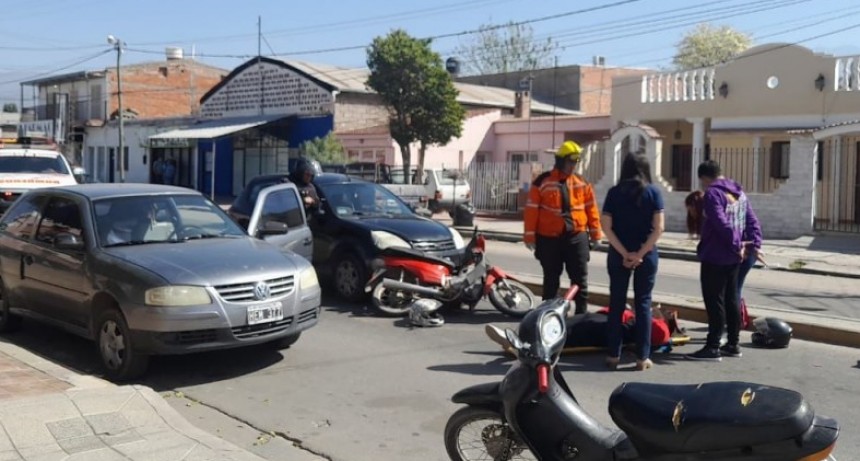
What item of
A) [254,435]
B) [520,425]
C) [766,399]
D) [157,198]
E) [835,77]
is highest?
[835,77]

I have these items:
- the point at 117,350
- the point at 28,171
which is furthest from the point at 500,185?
the point at 117,350

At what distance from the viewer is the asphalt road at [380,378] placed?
600 cm

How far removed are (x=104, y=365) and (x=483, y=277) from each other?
395 centimetres

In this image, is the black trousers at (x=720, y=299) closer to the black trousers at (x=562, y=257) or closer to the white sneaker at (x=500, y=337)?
the black trousers at (x=562, y=257)

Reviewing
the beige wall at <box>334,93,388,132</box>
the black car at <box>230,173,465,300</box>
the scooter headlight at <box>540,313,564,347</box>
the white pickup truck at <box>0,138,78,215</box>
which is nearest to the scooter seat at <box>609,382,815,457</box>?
the scooter headlight at <box>540,313,564,347</box>

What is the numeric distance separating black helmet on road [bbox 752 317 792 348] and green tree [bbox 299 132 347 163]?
88.0 feet

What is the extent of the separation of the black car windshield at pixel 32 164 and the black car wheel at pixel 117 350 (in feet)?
42.4

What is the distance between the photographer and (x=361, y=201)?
11.7 metres

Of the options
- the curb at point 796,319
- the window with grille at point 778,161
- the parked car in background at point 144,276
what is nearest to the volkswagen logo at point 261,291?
the parked car in background at point 144,276

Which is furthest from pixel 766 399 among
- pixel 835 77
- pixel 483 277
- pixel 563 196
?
pixel 835 77

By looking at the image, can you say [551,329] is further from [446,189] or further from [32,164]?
[446,189]

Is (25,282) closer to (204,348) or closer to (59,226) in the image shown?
(59,226)

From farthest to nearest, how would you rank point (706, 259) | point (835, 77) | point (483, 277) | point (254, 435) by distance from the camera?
point (835, 77) → point (483, 277) → point (706, 259) → point (254, 435)

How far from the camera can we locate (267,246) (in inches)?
320
